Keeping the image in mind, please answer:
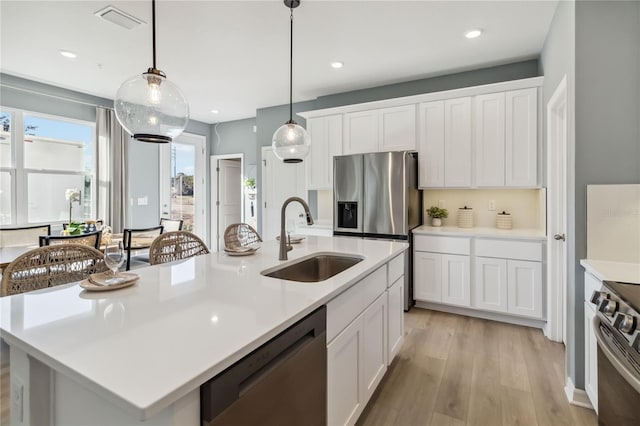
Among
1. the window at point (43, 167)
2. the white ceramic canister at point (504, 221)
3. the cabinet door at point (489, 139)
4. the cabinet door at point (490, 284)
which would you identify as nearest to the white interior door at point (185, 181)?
the window at point (43, 167)

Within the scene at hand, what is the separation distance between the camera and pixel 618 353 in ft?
4.16

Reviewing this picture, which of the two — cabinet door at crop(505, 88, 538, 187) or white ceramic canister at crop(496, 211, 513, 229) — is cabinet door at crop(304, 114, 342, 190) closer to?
cabinet door at crop(505, 88, 538, 187)

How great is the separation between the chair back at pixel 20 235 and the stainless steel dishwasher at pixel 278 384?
363cm

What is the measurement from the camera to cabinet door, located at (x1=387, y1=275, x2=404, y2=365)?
2.18m

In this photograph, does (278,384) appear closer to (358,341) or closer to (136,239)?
(358,341)

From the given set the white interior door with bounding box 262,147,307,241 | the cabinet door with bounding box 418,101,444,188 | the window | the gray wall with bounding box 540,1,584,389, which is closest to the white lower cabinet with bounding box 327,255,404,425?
the gray wall with bounding box 540,1,584,389

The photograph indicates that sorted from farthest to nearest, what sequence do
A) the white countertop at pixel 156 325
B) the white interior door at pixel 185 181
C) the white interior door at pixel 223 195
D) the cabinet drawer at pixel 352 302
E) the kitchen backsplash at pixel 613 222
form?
the white interior door at pixel 223 195
the white interior door at pixel 185 181
the kitchen backsplash at pixel 613 222
the cabinet drawer at pixel 352 302
the white countertop at pixel 156 325

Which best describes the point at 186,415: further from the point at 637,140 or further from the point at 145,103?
the point at 637,140

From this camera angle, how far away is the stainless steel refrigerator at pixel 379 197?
138 inches

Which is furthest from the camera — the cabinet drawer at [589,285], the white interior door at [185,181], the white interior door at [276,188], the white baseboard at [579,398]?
the white interior door at [185,181]

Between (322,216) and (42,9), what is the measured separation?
12.2 feet

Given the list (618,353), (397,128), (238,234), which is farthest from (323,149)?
(618,353)

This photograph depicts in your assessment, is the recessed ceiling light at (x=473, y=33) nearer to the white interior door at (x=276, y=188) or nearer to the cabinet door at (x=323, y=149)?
the cabinet door at (x=323, y=149)

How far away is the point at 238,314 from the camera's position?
41.6 inches
